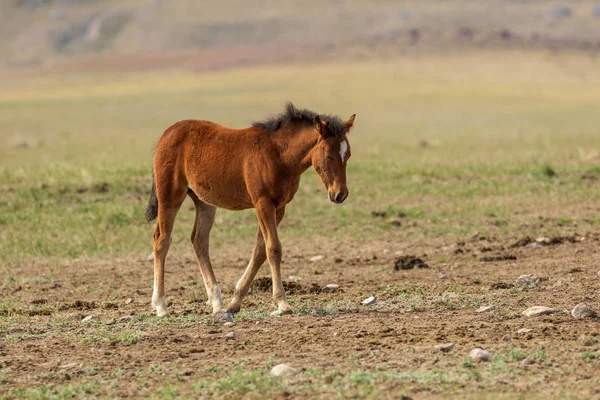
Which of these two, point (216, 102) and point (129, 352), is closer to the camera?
point (129, 352)

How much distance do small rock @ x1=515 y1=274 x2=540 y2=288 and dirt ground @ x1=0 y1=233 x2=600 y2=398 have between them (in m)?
0.19

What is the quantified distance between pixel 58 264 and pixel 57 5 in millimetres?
180144

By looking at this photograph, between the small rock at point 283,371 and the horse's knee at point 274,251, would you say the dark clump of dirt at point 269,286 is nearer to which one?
the horse's knee at point 274,251

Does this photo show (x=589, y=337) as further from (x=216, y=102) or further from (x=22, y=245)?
(x=216, y=102)

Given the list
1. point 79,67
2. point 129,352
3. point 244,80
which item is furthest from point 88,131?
point 79,67

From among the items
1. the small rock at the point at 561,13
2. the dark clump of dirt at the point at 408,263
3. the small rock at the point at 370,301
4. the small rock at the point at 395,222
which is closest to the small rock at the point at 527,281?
the small rock at the point at 370,301

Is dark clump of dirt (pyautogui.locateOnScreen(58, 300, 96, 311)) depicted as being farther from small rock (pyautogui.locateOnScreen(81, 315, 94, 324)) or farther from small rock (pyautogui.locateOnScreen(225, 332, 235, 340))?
small rock (pyautogui.locateOnScreen(225, 332, 235, 340))

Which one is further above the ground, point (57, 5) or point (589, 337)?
point (57, 5)

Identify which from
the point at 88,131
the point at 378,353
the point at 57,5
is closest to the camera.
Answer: the point at 378,353

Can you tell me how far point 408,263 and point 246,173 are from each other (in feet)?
10.8

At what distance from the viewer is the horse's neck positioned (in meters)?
9.81

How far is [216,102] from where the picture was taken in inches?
2370

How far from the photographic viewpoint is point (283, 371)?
731 cm

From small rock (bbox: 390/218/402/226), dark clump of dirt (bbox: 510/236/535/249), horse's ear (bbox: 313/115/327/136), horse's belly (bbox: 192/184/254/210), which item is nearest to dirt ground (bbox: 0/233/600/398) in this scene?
dark clump of dirt (bbox: 510/236/535/249)
